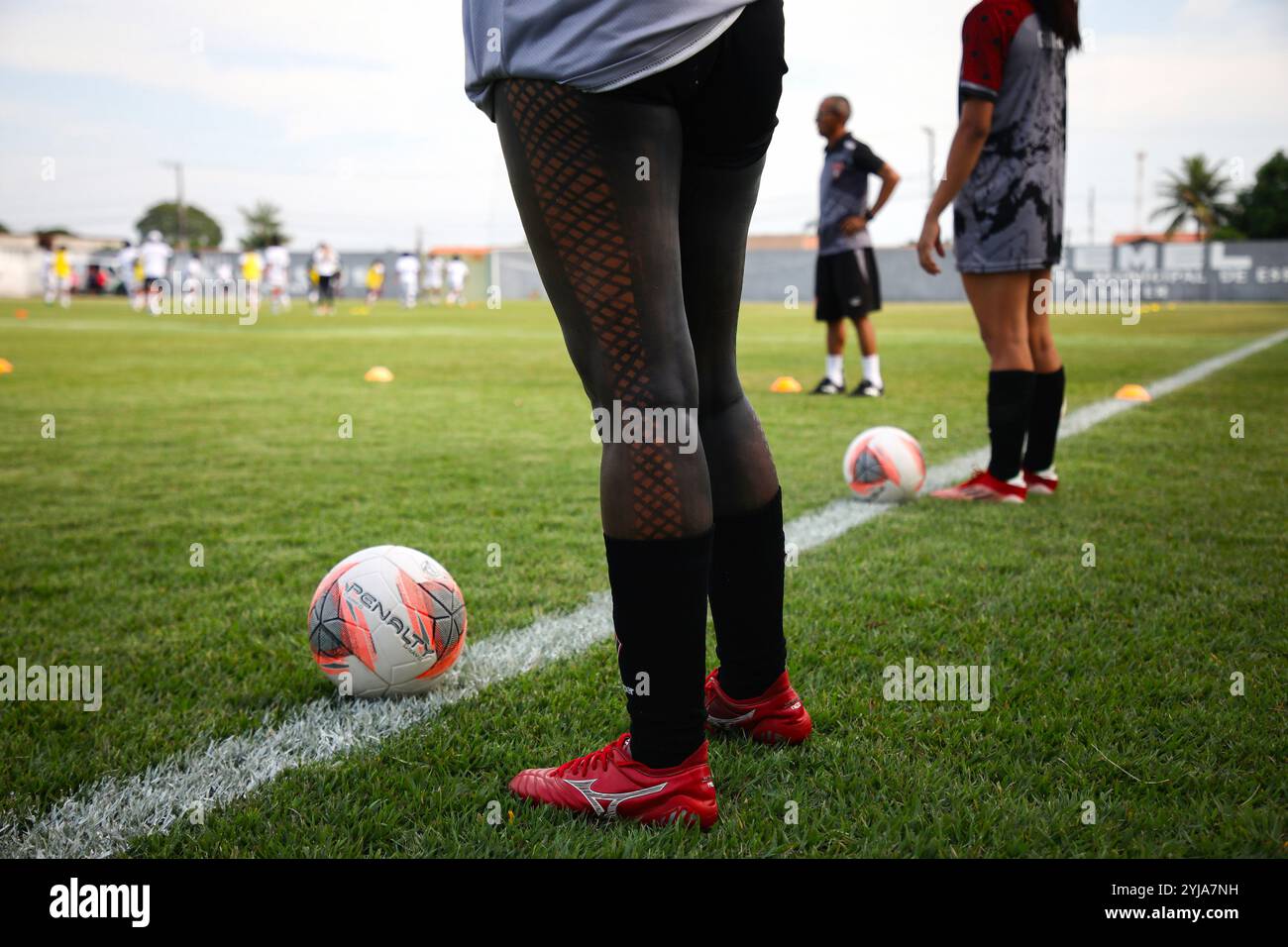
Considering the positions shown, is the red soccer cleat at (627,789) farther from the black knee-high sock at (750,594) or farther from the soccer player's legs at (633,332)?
the black knee-high sock at (750,594)

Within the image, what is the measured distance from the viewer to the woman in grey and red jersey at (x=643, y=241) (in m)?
1.56

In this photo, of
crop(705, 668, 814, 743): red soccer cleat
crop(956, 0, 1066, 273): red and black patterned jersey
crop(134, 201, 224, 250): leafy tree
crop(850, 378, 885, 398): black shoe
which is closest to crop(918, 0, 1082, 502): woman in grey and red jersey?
crop(956, 0, 1066, 273): red and black patterned jersey

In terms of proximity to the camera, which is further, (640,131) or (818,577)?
(818,577)

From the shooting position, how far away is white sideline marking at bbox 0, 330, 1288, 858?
5.71ft

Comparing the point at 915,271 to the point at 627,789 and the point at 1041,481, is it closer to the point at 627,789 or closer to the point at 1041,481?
the point at 1041,481

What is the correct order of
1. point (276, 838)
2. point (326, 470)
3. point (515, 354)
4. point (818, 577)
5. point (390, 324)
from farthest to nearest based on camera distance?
point (390, 324)
point (515, 354)
point (326, 470)
point (818, 577)
point (276, 838)

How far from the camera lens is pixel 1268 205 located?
57.5 metres

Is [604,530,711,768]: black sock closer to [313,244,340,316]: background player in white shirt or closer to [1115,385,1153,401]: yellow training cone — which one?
[1115,385,1153,401]: yellow training cone

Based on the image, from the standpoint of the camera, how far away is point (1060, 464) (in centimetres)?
538

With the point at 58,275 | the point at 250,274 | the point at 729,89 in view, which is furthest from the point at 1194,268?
the point at 729,89

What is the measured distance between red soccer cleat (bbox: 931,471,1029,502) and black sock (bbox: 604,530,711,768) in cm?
305

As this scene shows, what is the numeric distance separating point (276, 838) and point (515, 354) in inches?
485
